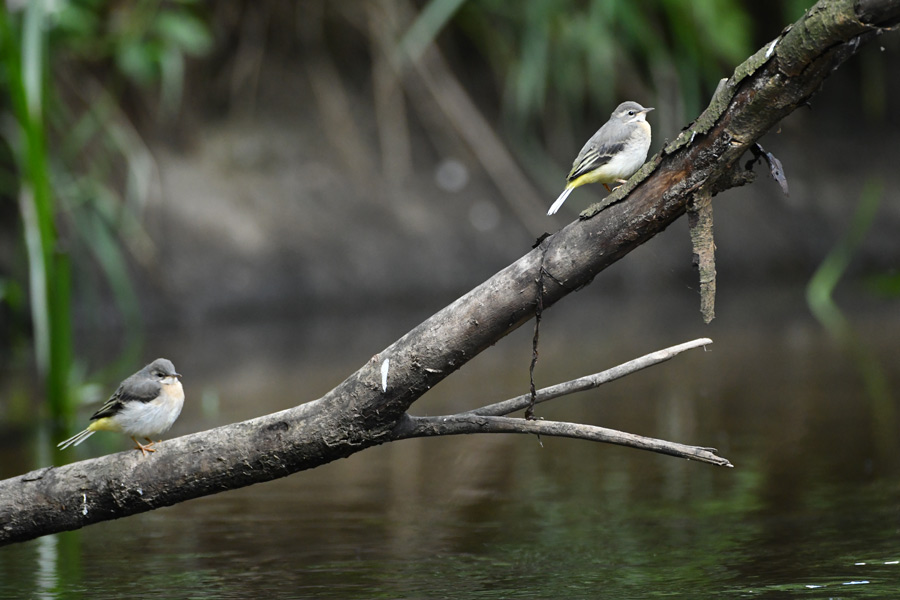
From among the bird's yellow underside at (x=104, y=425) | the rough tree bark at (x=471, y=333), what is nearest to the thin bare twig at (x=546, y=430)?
the rough tree bark at (x=471, y=333)

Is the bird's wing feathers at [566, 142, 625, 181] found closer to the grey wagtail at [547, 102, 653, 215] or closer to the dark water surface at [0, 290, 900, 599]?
the grey wagtail at [547, 102, 653, 215]

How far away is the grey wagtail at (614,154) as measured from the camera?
125 inches

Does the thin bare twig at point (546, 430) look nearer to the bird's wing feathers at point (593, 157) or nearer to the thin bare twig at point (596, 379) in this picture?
the thin bare twig at point (596, 379)

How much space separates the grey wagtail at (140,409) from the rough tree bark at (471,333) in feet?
1.08

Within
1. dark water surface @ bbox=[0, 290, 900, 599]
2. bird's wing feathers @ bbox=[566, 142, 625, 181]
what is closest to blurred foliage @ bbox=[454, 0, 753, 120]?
dark water surface @ bbox=[0, 290, 900, 599]

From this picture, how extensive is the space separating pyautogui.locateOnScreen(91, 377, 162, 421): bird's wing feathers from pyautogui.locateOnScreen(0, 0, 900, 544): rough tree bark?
0.37 metres

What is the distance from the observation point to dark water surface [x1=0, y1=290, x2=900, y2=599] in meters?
3.10

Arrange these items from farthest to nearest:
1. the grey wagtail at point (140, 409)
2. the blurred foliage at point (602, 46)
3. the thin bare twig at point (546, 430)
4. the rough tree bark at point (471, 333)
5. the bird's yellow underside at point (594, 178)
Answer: the blurred foliage at point (602, 46), the grey wagtail at point (140, 409), the bird's yellow underside at point (594, 178), the thin bare twig at point (546, 430), the rough tree bark at point (471, 333)

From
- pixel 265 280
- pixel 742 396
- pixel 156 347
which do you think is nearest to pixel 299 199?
pixel 265 280

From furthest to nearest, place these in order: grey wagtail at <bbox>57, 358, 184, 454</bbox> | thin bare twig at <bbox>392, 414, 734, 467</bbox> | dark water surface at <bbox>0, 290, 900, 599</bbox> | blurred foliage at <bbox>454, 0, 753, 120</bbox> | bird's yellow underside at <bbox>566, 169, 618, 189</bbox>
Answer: blurred foliage at <bbox>454, 0, 753, 120</bbox> < grey wagtail at <bbox>57, 358, 184, 454</bbox> < bird's yellow underside at <bbox>566, 169, 618, 189</bbox> < dark water surface at <bbox>0, 290, 900, 599</bbox> < thin bare twig at <bbox>392, 414, 734, 467</bbox>

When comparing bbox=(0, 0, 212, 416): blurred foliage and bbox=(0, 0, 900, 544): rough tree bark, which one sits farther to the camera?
bbox=(0, 0, 212, 416): blurred foliage

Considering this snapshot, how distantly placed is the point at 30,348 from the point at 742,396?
565cm

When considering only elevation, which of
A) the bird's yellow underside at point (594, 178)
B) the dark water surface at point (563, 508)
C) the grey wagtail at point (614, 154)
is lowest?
the dark water surface at point (563, 508)

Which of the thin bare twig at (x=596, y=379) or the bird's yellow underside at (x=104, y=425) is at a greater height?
the bird's yellow underside at (x=104, y=425)
